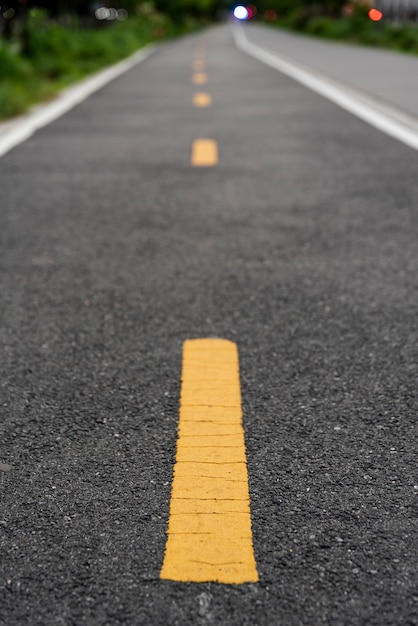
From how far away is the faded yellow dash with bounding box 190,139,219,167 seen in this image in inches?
326

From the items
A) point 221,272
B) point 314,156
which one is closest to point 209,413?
point 221,272

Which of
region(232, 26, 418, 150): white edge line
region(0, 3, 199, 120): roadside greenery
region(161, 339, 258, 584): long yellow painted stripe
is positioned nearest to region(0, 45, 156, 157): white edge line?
region(0, 3, 199, 120): roadside greenery

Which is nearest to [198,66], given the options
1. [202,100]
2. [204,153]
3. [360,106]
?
[202,100]

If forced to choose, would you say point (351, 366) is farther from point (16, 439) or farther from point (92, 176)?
point (92, 176)

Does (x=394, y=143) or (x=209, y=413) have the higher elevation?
(x=209, y=413)

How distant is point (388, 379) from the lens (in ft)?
10.5

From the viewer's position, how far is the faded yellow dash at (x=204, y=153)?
8273 mm

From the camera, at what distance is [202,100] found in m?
15.0

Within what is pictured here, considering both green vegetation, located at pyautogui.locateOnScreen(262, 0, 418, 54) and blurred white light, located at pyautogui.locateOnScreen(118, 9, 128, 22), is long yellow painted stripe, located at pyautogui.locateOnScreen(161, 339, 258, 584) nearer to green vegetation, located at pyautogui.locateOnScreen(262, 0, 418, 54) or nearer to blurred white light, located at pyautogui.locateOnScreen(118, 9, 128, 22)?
green vegetation, located at pyautogui.locateOnScreen(262, 0, 418, 54)

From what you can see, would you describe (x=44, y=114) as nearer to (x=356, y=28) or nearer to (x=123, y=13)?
(x=356, y=28)

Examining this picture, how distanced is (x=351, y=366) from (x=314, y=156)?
567 centimetres

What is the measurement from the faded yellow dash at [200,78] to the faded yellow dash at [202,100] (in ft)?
10.9

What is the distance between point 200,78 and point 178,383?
19.0 meters

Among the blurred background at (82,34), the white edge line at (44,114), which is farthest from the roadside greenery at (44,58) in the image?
the white edge line at (44,114)
